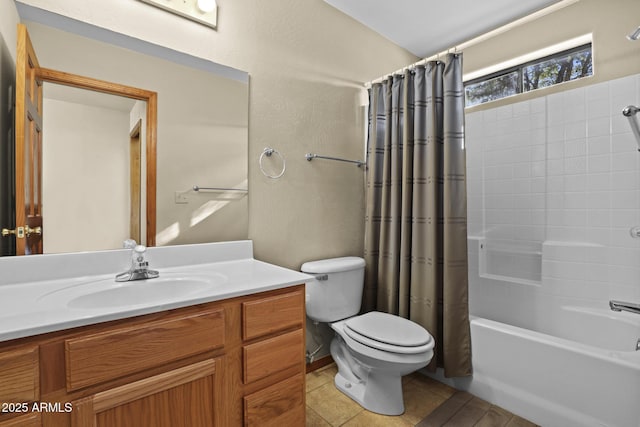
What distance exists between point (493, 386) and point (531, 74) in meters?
2.19

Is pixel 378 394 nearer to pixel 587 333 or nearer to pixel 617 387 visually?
pixel 617 387

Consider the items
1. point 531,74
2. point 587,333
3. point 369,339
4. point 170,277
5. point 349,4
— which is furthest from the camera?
point 531,74

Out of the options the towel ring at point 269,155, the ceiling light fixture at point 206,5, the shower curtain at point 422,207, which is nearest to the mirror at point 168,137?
the towel ring at point 269,155

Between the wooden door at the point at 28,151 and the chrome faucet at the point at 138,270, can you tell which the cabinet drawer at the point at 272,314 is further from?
the wooden door at the point at 28,151

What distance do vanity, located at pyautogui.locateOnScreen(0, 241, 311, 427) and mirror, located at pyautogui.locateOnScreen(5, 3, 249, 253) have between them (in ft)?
0.55

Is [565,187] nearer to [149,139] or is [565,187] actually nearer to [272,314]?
[272,314]

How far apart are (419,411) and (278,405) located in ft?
2.96

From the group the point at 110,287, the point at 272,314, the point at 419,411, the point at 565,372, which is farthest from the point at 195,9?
the point at 565,372

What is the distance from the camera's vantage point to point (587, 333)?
188 cm

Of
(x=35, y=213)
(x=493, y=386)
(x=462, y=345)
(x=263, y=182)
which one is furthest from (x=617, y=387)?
(x=35, y=213)

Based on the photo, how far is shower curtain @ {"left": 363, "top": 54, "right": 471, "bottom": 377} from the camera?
5.84 ft

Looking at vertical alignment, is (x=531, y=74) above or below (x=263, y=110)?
above

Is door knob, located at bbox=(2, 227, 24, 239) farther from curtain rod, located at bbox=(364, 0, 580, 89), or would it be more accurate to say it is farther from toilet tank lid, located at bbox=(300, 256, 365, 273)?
curtain rod, located at bbox=(364, 0, 580, 89)

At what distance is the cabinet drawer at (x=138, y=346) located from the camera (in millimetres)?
782
